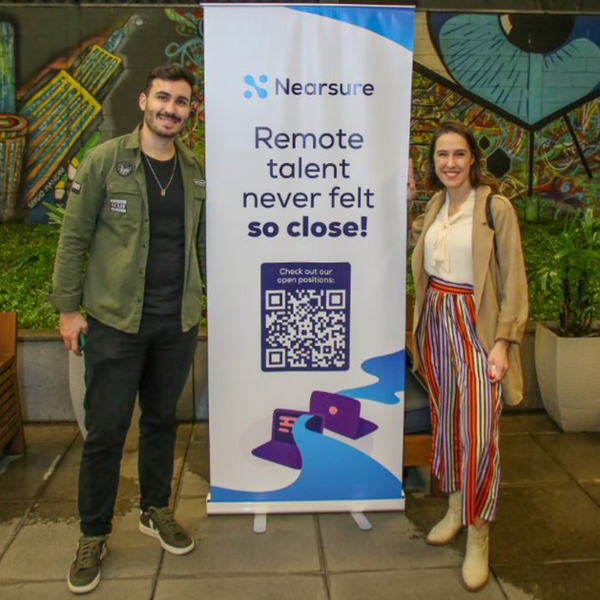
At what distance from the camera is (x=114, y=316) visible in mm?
2523

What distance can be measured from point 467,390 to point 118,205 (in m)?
1.45

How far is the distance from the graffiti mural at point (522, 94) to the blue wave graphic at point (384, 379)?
7351 millimetres

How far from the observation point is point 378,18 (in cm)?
278

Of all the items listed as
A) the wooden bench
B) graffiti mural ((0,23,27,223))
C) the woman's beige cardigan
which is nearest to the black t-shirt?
the woman's beige cardigan

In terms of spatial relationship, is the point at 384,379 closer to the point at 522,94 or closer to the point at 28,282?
the point at 28,282

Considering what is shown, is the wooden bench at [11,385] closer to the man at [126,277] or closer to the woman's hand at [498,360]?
the man at [126,277]

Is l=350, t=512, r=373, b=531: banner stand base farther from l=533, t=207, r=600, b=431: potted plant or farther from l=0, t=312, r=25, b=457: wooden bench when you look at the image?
l=0, t=312, r=25, b=457: wooden bench

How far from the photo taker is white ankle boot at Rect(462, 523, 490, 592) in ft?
8.56

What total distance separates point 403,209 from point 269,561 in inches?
60.6

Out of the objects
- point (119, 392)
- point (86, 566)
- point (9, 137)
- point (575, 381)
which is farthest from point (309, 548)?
point (9, 137)

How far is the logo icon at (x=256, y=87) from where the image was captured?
110 inches

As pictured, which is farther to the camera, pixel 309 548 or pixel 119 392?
pixel 309 548

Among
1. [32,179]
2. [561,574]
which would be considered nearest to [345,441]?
[561,574]

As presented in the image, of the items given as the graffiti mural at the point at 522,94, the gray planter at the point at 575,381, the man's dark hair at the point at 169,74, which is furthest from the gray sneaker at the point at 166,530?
the graffiti mural at the point at 522,94
